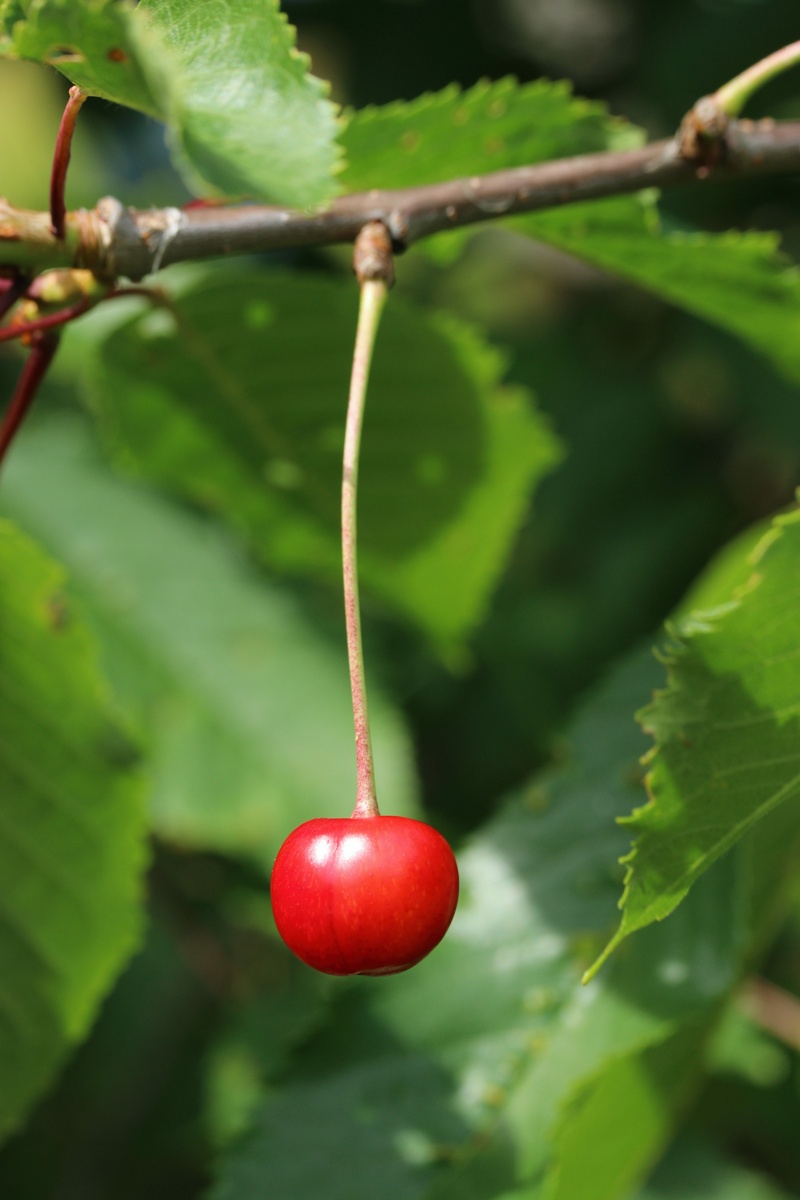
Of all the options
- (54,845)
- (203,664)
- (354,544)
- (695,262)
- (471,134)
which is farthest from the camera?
(203,664)

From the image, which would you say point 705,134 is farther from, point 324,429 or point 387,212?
point 324,429

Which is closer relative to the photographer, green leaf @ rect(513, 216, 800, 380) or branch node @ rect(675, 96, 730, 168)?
branch node @ rect(675, 96, 730, 168)

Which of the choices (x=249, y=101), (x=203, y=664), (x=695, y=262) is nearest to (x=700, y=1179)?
(x=203, y=664)

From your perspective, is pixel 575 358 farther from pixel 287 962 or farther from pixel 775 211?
pixel 287 962

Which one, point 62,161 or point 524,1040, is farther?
point 524,1040

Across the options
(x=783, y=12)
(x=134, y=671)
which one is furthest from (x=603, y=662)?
(x=783, y=12)

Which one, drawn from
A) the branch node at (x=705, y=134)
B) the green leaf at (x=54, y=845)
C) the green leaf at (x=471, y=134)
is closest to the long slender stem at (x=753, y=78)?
the branch node at (x=705, y=134)

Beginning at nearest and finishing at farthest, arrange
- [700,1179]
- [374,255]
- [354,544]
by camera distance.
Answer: [354,544], [374,255], [700,1179]

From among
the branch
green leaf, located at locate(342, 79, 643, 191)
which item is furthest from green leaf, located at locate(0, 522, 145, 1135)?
green leaf, located at locate(342, 79, 643, 191)

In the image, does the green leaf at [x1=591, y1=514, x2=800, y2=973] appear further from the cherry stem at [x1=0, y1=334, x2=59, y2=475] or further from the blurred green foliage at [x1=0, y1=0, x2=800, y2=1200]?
the blurred green foliage at [x1=0, y1=0, x2=800, y2=1200]
